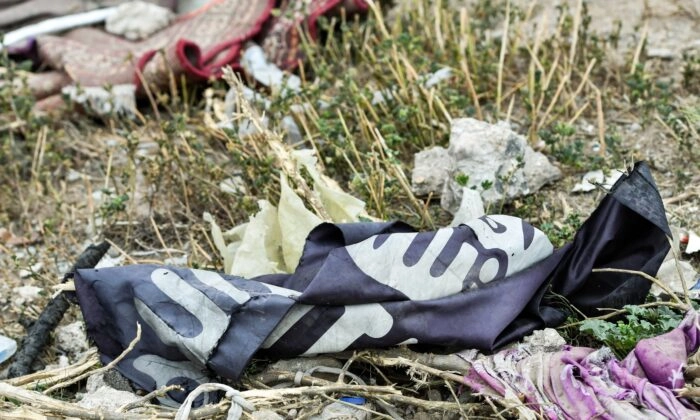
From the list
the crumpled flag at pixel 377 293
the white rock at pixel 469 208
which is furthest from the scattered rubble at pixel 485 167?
the crumpled flag at pixel 377 293

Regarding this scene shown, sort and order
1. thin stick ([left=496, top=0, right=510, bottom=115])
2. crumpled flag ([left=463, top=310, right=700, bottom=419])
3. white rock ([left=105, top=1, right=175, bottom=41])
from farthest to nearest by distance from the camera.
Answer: white rock ([left=105, top=1, right=175, bottom=41]), thin stick ([left=496, top=0, right=510, bottom=115]), crumpled flag ([left=463, top=310, right=700, bottom=419])

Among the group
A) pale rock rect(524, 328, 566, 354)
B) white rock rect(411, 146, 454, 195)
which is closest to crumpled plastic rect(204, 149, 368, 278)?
white rock rect(411, 146, 454, 195)

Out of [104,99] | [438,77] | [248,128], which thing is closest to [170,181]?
[248,128]

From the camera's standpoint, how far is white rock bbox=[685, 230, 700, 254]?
2.49 m

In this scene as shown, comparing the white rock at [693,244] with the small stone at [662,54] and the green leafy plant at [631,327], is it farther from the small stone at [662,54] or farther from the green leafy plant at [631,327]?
the small stone at [662,54]

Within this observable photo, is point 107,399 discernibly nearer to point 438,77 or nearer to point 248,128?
point 248,128

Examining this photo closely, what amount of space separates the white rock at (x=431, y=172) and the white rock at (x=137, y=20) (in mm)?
2011

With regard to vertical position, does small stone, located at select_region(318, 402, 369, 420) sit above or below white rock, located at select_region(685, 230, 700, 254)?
below

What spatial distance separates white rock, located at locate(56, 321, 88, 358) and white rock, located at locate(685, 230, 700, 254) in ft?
5.81

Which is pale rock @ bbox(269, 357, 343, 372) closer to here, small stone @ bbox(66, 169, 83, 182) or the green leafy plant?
the green leafy plant

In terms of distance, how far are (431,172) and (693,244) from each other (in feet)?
2.81

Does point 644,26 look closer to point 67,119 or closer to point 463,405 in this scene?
point 463,405

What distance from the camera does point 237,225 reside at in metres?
3.00

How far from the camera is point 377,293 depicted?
7.06 ft
